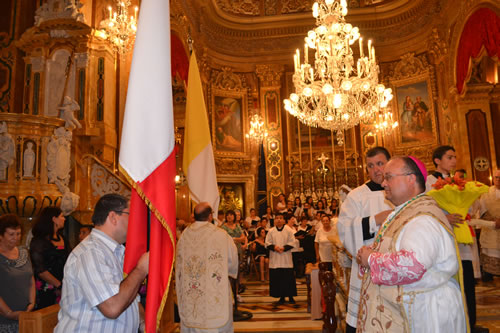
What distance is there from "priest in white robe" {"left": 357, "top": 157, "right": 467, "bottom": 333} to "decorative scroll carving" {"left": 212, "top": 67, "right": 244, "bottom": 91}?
1490 centimetres

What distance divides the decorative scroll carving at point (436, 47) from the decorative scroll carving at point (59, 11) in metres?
12.1

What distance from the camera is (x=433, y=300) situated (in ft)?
6.64

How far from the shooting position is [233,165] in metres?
16.3

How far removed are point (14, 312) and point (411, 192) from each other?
3.31m

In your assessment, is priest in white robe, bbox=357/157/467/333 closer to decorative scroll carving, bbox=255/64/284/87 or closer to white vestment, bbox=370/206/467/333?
white vestment, bbox=370/206/467/333

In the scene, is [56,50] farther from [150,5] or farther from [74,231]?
[150,5]

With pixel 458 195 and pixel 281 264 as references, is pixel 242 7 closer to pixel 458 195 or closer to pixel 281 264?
pixel 281 264

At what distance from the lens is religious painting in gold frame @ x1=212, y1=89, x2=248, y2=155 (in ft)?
53.4

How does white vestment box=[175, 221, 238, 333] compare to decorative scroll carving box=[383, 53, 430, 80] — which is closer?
white vestment box=[175, 221, 238, 333]

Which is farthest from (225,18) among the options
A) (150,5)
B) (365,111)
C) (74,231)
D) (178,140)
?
(150,5)

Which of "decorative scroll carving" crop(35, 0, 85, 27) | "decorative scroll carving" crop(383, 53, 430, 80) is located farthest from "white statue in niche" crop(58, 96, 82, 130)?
"decorative scroll carving" crop(383, 53, 430, 80)

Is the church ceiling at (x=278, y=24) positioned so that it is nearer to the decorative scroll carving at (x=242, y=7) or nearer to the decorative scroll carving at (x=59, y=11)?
the decorative scroll carving at (x=242, y=7)

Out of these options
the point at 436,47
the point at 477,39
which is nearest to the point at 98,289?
the point at 477,39

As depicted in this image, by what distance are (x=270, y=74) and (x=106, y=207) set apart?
15509 mm
